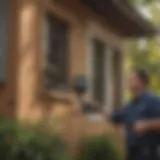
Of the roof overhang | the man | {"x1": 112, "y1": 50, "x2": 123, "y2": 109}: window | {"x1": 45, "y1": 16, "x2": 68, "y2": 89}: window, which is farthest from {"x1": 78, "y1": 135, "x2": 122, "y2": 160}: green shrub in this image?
{"x1": 112, "y1": 50, "x2": 123, "y2": 109}: window

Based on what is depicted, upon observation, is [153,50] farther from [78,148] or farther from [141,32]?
[78,148]

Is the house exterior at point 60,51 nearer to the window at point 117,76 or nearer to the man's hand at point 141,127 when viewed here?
the window at point 117,76

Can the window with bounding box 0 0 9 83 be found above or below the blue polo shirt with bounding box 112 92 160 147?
above

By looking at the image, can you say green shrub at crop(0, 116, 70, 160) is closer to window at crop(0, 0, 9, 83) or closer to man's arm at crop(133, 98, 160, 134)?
man's arm at crop(133, 98, 160, 134)

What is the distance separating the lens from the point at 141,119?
24.5 feet

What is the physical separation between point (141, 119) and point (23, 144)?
138 cm

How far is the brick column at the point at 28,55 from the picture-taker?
28.8 ft

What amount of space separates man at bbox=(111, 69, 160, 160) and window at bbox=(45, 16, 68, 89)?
2588mm

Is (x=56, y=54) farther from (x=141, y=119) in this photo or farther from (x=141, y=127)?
(x=141, y=127)

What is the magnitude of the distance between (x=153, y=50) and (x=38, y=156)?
2346cm

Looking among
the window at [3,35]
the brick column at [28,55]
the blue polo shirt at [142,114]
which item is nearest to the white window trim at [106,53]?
the brick column at [28,55]

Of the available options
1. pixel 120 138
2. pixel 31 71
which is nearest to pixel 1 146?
pixel 31 71

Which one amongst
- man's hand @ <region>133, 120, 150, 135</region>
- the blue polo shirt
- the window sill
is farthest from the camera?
the window sill

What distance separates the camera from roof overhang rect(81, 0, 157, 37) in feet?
37.3
